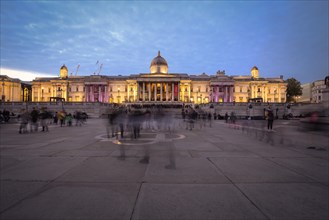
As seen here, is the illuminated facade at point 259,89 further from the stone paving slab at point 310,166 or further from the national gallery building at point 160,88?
the stone paving slab at point 310,166

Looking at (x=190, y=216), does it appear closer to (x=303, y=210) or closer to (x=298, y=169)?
(x=303, y=210)

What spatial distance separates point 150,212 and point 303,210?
108 inches

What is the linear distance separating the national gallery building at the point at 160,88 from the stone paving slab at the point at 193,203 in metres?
90.4

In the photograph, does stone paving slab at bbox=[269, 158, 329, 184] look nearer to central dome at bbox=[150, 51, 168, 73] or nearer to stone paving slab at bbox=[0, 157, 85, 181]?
stone paving slab at bbox=[0, 157, 85, 181]

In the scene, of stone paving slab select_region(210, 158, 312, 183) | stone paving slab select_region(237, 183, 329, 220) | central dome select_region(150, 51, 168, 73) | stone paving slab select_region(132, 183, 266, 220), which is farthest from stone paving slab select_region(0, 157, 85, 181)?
central dome select_region(150, 51, 168, 73)

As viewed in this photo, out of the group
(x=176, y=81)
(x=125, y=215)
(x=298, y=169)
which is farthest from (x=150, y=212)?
(x=176, y=81)

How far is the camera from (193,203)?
405 centimetres

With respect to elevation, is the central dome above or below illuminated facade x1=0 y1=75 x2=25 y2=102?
above

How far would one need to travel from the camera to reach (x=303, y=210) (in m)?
3.80

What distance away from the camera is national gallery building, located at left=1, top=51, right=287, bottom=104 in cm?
9744

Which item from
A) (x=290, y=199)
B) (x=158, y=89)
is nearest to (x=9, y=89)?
(x=158, y=89)

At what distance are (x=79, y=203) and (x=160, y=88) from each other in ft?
307

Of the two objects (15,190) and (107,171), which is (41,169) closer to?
(15,190)

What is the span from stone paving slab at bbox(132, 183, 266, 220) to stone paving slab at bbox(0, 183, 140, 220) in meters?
0.28
